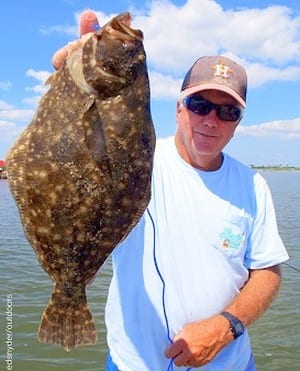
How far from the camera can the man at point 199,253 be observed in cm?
358

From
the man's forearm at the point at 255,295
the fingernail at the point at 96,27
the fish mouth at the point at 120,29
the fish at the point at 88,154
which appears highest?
the fingernail at the point at 96,27

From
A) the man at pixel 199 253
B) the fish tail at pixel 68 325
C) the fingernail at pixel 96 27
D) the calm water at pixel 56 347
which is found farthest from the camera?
the calm water at pixel 56 347

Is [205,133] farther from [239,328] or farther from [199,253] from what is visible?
[239,328]

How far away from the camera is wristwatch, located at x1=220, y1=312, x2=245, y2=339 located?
3.60m

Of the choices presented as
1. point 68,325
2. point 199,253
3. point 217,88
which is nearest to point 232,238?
point 199,253

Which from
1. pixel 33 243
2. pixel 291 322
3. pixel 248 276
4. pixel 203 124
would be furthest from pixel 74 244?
pixel 291 322

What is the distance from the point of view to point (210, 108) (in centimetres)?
374

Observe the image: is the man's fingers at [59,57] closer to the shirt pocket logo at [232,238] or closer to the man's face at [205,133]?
the man's face at [205,133]

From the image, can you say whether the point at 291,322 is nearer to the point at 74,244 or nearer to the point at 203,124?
the point at 203,124

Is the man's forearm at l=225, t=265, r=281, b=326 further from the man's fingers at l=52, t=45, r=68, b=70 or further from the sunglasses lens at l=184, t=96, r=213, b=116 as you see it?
the man's fingers at l=52, t=45, r=68, b=70

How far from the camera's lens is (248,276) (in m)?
3.92

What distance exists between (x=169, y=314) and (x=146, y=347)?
0.29 meters

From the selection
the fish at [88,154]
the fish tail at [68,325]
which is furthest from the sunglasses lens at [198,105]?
the fish tail at [68,325]

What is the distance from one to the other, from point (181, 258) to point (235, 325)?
0.61 m
